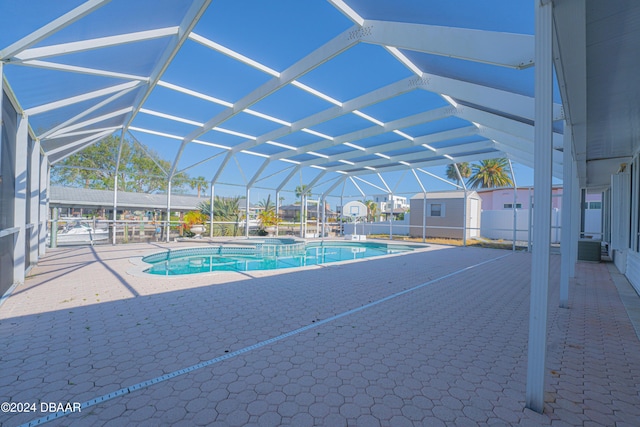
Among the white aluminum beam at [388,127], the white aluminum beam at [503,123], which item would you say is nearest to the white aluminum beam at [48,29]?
the white aluminum beam at [388,127]

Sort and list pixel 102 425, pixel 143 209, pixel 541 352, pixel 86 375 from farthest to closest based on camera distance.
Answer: pixel 143 209
pixel 86 375
pixel 541 352
pixel 102 425

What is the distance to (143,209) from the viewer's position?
734 inches

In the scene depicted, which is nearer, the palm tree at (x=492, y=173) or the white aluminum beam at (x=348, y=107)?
the white aluminum beam at (x=348, y=107)

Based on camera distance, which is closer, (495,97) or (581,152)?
(495,97)

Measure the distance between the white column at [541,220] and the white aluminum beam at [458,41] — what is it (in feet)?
5.90

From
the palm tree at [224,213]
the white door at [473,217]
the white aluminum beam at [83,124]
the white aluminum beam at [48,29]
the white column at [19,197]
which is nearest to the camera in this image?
the white aluminum beam at [48,29]

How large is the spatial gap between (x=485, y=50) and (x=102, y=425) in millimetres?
5233

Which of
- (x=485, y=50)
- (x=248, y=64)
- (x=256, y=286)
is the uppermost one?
(x=248, y=64)

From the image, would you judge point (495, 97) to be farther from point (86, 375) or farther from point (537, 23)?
point (86, 375)

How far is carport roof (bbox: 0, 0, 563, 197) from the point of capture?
3.58 meters

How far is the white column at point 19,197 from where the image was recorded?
→ 4555 millimetres

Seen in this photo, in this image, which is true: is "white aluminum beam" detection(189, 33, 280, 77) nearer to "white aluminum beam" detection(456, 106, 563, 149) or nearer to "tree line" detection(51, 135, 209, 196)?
"white aluminum beam" detection(456, 106, 563, 149)

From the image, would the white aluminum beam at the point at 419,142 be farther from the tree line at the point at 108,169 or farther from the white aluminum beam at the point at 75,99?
the tree line at the point at 108,169

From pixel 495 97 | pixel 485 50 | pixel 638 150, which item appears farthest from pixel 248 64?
pixel 638 150
